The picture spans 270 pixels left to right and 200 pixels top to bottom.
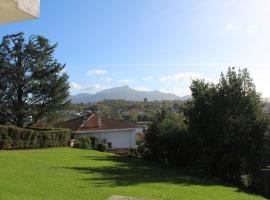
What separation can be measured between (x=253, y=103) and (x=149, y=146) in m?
13.0

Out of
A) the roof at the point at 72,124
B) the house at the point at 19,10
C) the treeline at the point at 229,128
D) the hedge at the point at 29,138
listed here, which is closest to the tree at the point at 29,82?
the roof at the point at 72,124

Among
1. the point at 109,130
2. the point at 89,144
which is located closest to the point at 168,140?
the point at 89,144

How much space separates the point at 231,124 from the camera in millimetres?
30594

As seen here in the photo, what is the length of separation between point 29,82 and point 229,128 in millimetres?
30559

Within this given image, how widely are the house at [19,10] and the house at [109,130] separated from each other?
5485cm

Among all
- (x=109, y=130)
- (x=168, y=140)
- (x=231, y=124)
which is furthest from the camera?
(x=109, y=130)

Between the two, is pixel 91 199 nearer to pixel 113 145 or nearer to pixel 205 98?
pixel 205 98

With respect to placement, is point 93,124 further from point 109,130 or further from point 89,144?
point 89,144

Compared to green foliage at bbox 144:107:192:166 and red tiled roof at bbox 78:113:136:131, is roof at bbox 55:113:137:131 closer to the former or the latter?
red tiled roof at bbox 78:113:136:131

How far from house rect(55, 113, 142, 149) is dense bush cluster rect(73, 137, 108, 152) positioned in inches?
341

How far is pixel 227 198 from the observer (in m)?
17.6

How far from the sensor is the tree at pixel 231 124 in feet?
97.6

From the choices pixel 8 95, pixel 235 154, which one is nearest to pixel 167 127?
pixel 235 154

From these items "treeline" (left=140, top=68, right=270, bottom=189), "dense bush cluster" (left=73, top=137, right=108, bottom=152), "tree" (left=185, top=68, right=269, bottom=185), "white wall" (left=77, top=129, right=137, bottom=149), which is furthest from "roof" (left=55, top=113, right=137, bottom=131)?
"tree" (left=185, top=68, right=269, bottom=185)
